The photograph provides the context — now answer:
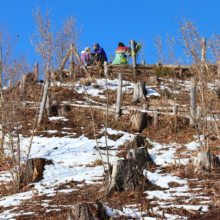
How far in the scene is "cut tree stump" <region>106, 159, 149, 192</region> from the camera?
13.4 ft

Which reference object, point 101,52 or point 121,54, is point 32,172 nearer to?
point 101,52

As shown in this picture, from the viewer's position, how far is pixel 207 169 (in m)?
4.67

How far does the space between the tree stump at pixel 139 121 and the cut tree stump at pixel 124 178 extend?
5.40 meters

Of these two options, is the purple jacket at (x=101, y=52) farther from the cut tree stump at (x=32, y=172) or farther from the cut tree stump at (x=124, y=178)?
the cut tree stump at (x=124, y=178)

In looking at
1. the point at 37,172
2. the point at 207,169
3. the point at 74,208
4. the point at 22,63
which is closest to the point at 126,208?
the point at 74,208

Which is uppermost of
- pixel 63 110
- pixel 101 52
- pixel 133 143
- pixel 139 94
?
pixel 101 52

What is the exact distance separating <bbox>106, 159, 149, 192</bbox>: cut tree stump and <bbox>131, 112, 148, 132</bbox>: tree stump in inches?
212

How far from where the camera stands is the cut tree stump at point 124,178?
4078 millimetres

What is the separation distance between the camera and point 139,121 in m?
9.59

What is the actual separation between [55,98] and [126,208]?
988cm

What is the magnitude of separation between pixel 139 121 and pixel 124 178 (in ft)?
18.3

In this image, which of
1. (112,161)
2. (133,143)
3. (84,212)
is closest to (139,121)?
(133,143)

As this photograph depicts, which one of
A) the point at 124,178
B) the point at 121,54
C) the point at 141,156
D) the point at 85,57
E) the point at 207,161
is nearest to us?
the point at 124,178

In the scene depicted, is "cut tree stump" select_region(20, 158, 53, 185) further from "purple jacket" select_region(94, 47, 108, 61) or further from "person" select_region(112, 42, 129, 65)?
"person" select_region(112, 42, 129, 65)
